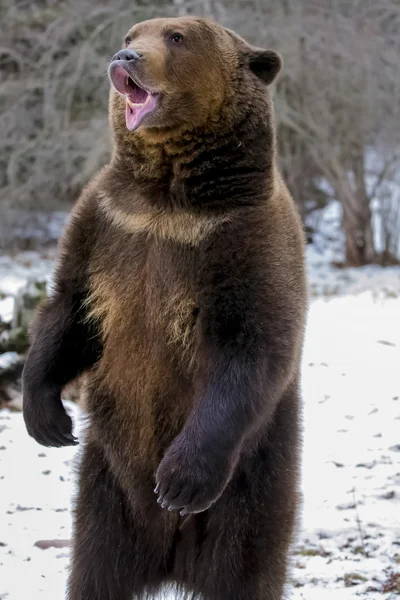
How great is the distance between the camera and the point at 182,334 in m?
2.93

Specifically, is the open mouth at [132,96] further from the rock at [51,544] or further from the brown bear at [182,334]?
the rock at [51,544]

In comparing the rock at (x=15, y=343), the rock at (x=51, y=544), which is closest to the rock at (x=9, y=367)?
the rock at (x=15, y=343)

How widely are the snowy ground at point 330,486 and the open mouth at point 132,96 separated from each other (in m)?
1.28

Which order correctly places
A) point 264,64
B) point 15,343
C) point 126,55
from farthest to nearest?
point 15,343 < point 264,64 < point 126,55

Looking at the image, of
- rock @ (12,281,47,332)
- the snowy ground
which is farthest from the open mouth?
rock @ (12,281,47,332)

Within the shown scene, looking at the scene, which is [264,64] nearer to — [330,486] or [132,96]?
[132,96]

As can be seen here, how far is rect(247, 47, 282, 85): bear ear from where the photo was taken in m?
3.11

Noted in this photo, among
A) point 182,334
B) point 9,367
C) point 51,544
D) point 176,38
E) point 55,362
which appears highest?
point 176,38

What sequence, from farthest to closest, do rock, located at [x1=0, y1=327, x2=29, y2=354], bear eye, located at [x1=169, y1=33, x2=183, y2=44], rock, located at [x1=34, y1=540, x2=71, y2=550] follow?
1. rock, located at [x1=0, y1=327, x2=29, y2=354]
2. rock, located at [x1=34, y1=540, x2=71, y2=550]
3. bear eye, located at [x1=169, y1=33, x2=183, y2=44]

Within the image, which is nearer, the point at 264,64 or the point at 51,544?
the point at 264,64

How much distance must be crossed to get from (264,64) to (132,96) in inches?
→ 18.5

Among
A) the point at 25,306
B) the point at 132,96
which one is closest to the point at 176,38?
the point at 132,96

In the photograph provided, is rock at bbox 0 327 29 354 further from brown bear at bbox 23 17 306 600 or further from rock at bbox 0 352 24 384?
brown bear at bbox 23 17 306 600

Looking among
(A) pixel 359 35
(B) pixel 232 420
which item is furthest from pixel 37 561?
(A) pixel 359 35
